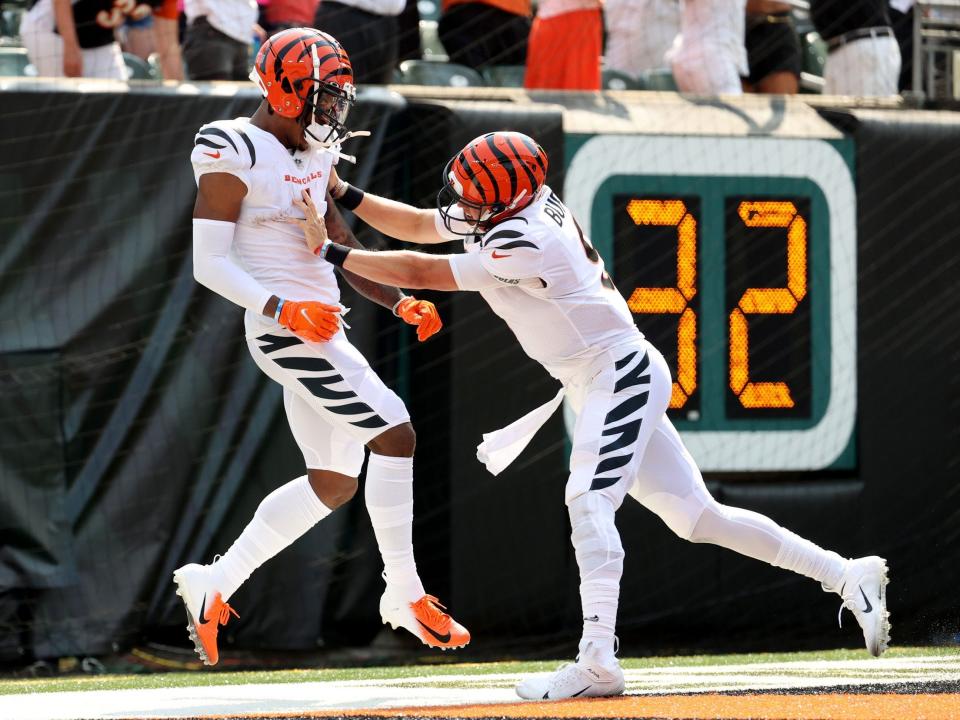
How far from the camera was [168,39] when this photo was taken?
768 cm

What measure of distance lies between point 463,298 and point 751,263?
1.31m

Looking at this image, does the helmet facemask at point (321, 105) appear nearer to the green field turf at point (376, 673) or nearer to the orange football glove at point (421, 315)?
the orange football glove at point (421, 315)

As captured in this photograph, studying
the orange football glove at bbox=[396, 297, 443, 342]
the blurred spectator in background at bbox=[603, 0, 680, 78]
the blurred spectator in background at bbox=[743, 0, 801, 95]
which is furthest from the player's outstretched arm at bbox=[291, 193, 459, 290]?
the blurred spectator in background at bbox=[743, 0, 801, 95]

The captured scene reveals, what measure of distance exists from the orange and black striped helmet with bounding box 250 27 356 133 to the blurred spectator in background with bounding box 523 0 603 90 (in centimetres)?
275

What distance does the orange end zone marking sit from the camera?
4.57 meters

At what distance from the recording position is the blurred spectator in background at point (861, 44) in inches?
331

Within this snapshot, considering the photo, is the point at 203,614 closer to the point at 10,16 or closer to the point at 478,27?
the point at 478,27

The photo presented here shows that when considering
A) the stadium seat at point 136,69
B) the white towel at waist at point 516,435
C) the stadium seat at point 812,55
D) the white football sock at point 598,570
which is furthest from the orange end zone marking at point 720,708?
the stadium seat at point 812,55

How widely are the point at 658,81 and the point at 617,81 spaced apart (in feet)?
0.98

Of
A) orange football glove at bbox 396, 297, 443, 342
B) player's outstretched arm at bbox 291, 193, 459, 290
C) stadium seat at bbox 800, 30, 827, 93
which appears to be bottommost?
stadium seat at bbox 800, 30, 827, 93

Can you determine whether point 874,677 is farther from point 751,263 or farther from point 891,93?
point 891,93

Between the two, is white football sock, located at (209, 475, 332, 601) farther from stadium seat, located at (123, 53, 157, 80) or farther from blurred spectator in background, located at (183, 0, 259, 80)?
A: stadium seat, located at (123, 53, 157, 80)

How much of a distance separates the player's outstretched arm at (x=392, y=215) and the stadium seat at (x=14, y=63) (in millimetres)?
2756

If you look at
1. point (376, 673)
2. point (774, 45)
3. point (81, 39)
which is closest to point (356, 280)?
point (376, 673)
